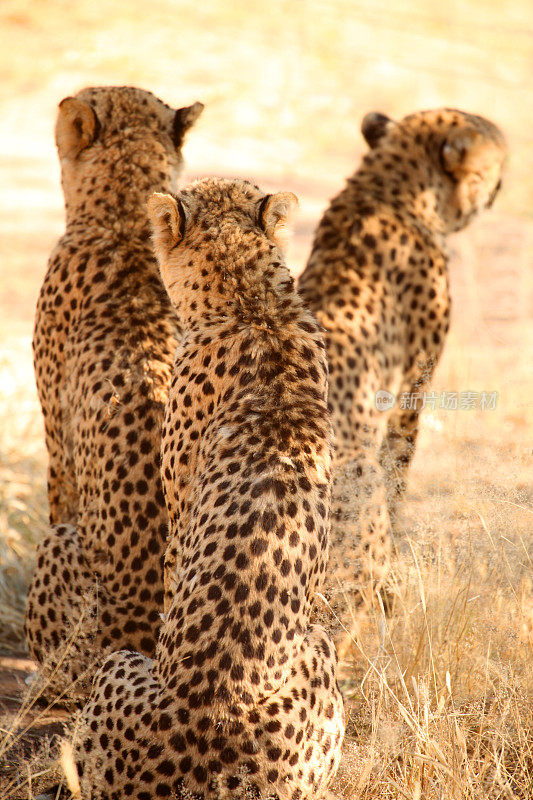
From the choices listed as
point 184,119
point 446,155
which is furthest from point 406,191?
point 184,119

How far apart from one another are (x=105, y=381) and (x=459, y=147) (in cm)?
194

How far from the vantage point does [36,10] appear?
48.0 feet

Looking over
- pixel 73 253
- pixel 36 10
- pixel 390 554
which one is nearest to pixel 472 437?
pixel 390 554

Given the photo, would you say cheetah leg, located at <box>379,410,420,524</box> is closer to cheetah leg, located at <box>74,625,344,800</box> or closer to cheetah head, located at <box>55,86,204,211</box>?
cheetah leg, located at <box>74,625,344,800</box>

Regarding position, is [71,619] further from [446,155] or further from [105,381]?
[446,155]

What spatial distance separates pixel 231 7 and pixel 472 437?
13636mm

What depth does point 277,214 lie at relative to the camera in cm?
270

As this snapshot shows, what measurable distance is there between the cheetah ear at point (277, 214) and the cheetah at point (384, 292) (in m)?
0.74

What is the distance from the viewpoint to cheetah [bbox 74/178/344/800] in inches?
81.9

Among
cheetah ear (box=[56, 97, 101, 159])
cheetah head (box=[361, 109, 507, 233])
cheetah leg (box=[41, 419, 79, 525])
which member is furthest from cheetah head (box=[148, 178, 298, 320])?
cheetah head (box=[361, 109, 507, 233])

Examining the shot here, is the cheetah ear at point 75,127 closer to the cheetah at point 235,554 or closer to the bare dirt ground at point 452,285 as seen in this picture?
the cheetah at point 235,554

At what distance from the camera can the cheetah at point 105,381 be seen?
280 centimetres

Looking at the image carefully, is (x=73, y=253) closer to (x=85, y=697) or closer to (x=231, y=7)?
(x=85, y=697)

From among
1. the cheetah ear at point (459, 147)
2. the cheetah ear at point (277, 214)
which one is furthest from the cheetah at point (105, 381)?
the cheetah ear at point (459, 147)
